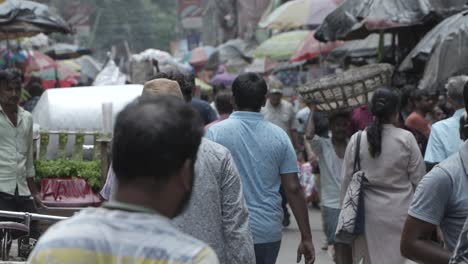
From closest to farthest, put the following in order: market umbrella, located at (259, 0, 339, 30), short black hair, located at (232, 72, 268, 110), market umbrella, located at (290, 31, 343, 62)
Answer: short black hair, located at (232, 72, 268, 110) → market umbrella, located at (259, 0, 339, 30) → market umbrella, located at (290, 31, 343, 62)

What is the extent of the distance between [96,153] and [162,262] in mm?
7393

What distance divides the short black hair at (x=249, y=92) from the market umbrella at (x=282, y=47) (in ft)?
60.5

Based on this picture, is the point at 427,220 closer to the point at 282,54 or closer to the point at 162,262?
the point at 162,262

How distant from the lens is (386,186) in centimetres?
728

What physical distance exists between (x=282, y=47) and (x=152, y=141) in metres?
23.1

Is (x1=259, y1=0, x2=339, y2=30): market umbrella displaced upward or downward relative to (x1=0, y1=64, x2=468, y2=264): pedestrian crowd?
upward

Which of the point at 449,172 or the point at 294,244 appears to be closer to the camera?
the point at 449,172

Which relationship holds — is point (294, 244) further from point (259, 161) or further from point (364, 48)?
point (259, 161)

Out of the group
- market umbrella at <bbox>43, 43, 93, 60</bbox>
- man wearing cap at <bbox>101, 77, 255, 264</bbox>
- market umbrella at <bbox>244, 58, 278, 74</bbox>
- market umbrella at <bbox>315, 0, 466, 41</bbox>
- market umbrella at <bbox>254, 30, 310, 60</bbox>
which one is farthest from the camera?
market umbrella at <bbox>244, 58, 278, 74</bbox>

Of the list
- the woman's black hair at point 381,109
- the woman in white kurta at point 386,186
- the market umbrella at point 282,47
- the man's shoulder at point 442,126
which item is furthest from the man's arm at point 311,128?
the market umbrella at point 282,47

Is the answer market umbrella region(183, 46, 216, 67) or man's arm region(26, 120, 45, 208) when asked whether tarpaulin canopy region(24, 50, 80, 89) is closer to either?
market umbrella region(183, 46, 216, 67)

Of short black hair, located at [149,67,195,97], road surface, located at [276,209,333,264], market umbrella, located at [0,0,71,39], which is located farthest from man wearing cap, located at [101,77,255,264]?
market umbrella, located at [0,0,71,39]

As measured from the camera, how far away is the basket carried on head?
33.4 ft

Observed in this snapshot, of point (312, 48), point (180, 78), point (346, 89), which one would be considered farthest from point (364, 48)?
point (180, 78)
